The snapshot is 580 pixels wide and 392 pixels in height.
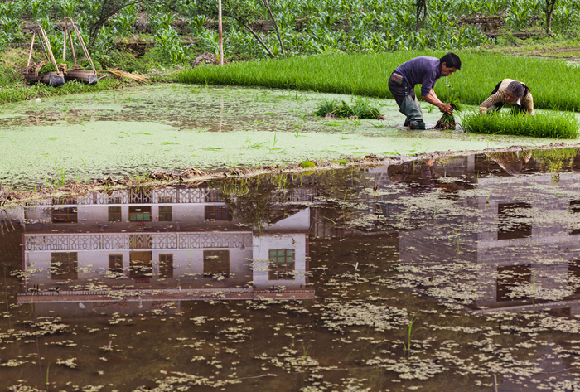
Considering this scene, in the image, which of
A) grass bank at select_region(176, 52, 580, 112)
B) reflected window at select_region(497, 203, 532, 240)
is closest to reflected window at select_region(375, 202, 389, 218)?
reflected window at select_region(497, 203, 532, 240)

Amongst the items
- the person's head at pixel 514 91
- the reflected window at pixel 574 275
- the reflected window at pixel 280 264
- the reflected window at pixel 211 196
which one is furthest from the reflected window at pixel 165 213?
the person's head at pixel 514 91

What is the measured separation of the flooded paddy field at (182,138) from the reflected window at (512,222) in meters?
1.49

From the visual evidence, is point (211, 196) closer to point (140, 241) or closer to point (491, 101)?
point (140, 241)

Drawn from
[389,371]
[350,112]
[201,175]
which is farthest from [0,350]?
[350,112]

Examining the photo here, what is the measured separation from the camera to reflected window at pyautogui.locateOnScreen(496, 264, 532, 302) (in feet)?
7.55

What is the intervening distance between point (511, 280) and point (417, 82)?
3815mm

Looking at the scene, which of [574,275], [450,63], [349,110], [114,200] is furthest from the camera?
[349,110]

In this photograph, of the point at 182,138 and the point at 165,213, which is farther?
the point at 182,138

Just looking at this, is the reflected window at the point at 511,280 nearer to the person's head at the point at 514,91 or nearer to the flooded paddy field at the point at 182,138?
the flooded paddy field at the point at 182,138

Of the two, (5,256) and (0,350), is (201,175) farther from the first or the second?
(0,350)

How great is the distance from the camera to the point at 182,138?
542cm

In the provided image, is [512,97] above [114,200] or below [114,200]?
above

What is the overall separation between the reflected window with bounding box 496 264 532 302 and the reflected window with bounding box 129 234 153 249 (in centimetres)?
131

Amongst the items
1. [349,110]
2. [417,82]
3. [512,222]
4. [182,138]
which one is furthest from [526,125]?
[512,222]
